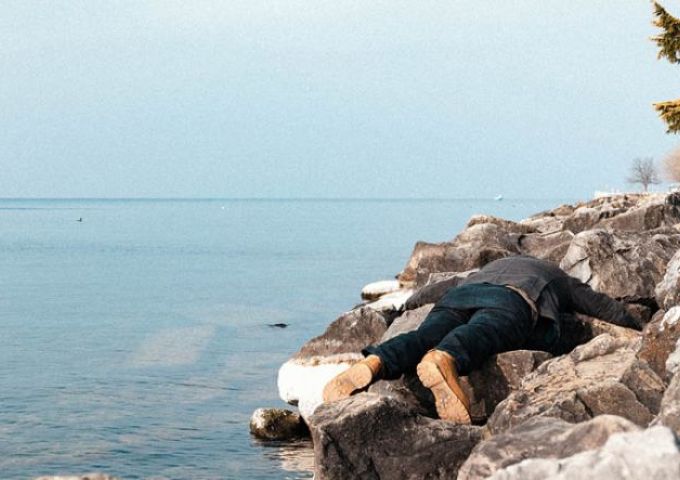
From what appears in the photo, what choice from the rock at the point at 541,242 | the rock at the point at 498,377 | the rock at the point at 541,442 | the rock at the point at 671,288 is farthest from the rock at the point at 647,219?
the rock at the point at 541,442

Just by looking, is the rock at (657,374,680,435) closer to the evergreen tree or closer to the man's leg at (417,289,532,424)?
the man's leg at (417,289,532,424)

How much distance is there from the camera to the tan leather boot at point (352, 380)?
28.9 feet

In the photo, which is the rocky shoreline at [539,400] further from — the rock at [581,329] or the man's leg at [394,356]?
the man's leg at [394,356]

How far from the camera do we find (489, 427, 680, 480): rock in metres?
4.20

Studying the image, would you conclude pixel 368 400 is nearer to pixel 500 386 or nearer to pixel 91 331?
pixel 500 386

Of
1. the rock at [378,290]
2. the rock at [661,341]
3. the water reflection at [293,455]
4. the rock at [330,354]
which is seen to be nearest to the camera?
the rock at [661,341]

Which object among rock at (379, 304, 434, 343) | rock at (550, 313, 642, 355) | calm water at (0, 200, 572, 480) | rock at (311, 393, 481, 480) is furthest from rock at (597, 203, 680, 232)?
rock at (311, 393, 481, 480)

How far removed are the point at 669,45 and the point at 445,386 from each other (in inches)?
1026

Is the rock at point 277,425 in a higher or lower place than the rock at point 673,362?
lower

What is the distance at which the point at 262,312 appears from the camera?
28375 millimetres

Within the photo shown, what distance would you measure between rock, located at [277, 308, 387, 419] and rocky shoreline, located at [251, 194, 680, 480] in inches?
0.5

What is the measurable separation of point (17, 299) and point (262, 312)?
9724mm

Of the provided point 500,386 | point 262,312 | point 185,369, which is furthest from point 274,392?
point 262,312

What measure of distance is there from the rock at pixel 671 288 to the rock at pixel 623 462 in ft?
16.8
